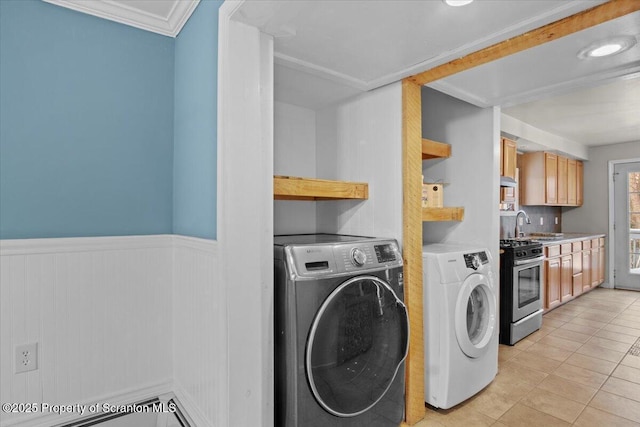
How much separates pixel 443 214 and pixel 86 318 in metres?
2.28

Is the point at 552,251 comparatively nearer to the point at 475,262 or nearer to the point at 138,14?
the point at 475,262

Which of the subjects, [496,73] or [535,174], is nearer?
[496,73]

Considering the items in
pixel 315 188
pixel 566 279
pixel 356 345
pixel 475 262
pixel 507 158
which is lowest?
pixel 566 279

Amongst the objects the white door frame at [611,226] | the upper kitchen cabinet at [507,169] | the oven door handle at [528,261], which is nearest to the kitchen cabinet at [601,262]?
the white door frame at [611,226]

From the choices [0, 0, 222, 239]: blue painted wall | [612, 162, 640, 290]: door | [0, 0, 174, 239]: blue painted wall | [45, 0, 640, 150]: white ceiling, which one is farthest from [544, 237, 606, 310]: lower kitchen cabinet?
[0, 0, 174, 239]: blue painted wall

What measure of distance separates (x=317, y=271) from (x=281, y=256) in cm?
18

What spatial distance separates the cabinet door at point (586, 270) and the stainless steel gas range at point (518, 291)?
207 cm

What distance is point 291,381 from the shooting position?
5.03 ft

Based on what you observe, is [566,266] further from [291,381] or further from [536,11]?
[291,381]

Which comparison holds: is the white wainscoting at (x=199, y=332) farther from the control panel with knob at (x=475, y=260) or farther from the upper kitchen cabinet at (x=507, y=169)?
the upper kitchen cabinet at (x=507, y=169)

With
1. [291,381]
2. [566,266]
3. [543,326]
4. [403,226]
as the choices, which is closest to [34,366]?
[291,381]

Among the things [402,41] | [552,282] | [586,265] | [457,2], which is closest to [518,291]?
[552,282]

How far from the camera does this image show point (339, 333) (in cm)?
164

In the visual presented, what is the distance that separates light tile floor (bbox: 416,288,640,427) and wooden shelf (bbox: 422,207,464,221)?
1.22 metres
